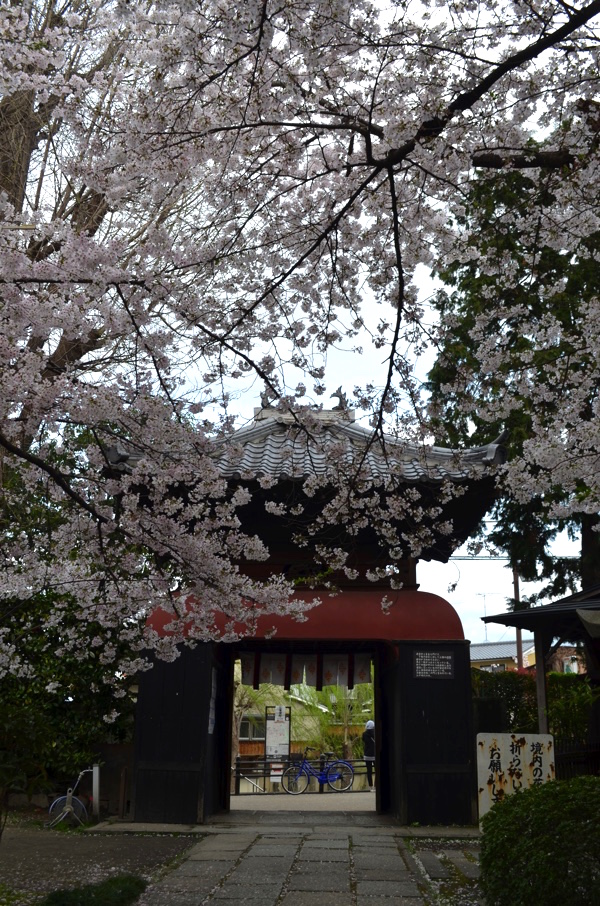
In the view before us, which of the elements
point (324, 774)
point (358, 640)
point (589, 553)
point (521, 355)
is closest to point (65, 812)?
point (358, 640)

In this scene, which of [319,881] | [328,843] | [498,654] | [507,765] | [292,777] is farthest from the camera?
[498,654]

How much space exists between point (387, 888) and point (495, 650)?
156 ft

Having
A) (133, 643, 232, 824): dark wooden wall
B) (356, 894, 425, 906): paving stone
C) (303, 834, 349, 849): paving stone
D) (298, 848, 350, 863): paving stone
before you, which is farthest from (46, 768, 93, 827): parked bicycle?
(356, 894, 425, 906): paving stone

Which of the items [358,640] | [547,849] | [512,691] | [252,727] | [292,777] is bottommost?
[292,777]

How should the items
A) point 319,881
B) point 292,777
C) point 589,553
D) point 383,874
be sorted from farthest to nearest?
point 292,777, point 589,553, point 383,874, point 319,881

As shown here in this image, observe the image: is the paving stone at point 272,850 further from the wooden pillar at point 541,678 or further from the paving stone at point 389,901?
the wooden pillar at point 541,678

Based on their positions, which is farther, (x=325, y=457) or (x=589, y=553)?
(x=589, y=553)

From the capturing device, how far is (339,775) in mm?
18844

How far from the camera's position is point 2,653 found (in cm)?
722

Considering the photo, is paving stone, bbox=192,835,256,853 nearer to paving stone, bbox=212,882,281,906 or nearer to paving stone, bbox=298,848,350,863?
paving stone, bbox=298,848,350,863

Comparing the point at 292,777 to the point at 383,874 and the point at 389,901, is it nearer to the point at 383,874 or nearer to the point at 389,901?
the point at 383,874

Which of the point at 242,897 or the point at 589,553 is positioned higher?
the point at 589,553

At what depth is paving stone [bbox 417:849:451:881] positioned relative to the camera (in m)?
6.56

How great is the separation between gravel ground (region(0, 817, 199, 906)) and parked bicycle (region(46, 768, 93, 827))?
30 centimetres
